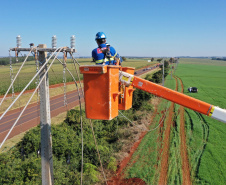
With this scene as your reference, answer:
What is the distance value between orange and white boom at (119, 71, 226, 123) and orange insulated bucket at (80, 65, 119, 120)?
417 mm

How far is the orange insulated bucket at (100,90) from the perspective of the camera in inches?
177

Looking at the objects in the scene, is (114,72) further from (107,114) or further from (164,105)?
(164,105)

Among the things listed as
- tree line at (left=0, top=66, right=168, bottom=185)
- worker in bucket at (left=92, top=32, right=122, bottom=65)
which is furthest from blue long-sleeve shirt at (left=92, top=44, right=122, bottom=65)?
tree line at (left=0, top=66, right=168, bottom=185)

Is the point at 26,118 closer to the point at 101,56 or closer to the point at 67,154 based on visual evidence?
the point at 67,154

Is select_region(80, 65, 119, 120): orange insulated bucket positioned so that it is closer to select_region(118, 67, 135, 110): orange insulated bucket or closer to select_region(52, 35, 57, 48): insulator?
select_region(118, 67, 135, 110): orange insulated bucket

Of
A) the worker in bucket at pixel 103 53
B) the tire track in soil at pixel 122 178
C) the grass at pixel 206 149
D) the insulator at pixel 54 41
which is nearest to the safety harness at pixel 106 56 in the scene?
the worker in bucket at pixel 103 53

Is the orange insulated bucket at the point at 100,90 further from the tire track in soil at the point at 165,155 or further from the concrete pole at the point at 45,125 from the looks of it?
the tire track in soil at the point at 165,155

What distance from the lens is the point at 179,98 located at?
448 cm

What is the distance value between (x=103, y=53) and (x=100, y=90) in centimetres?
116

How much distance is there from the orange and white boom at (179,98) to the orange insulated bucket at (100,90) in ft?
1.37

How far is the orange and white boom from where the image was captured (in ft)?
13.8

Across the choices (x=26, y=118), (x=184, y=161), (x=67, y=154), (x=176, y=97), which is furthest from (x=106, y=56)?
(x=26, y=118)

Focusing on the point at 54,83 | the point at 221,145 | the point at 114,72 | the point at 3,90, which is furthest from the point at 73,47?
the point at 54,83

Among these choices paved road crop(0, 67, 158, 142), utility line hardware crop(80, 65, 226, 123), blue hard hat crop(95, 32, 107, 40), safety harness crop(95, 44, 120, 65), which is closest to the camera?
utility line hardware crop(80, 65, 226, 123)
